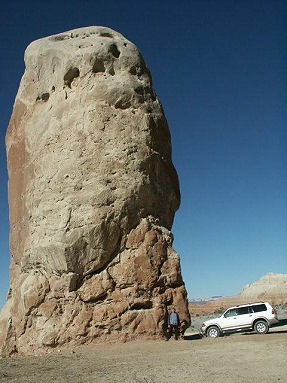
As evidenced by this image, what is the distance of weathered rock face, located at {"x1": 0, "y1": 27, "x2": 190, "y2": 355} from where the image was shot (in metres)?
14.1

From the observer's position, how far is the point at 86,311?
13.9m

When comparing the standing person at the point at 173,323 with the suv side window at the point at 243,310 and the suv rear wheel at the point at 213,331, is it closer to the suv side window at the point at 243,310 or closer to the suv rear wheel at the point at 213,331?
the suv rear wheel at the point at 213,331

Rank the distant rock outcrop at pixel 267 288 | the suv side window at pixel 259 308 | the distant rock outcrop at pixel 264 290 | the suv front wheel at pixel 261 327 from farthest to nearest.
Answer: the distant rock outcrop at pixel 267 288 → the distant rock outcrop at pixel 264 290 → the suv side window at pixel 259 308 → the suv front wheel at pixel 261 327

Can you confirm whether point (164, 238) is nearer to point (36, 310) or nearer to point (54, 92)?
point (36, 310)

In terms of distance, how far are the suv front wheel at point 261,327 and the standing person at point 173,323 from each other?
4816 mm

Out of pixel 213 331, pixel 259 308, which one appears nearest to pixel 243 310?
pixel 259 308

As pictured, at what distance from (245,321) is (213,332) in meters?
1.51

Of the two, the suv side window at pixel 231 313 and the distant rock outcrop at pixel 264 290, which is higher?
the distant rock outcrop at pixel 264 290

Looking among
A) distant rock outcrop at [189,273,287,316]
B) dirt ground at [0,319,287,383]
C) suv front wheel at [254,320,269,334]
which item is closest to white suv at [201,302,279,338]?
suv front wheel at [254,320,269,334]

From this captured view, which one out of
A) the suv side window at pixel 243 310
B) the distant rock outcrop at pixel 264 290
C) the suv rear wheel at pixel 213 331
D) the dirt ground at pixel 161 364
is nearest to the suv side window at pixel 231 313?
the suv side window at pixel 243 310

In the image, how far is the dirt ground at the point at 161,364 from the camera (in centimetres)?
832

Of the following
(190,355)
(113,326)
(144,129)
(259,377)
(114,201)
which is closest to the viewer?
(259,377)

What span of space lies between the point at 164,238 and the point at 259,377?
7829 millimetres

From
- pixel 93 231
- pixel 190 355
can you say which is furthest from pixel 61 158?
pixel 190 355
